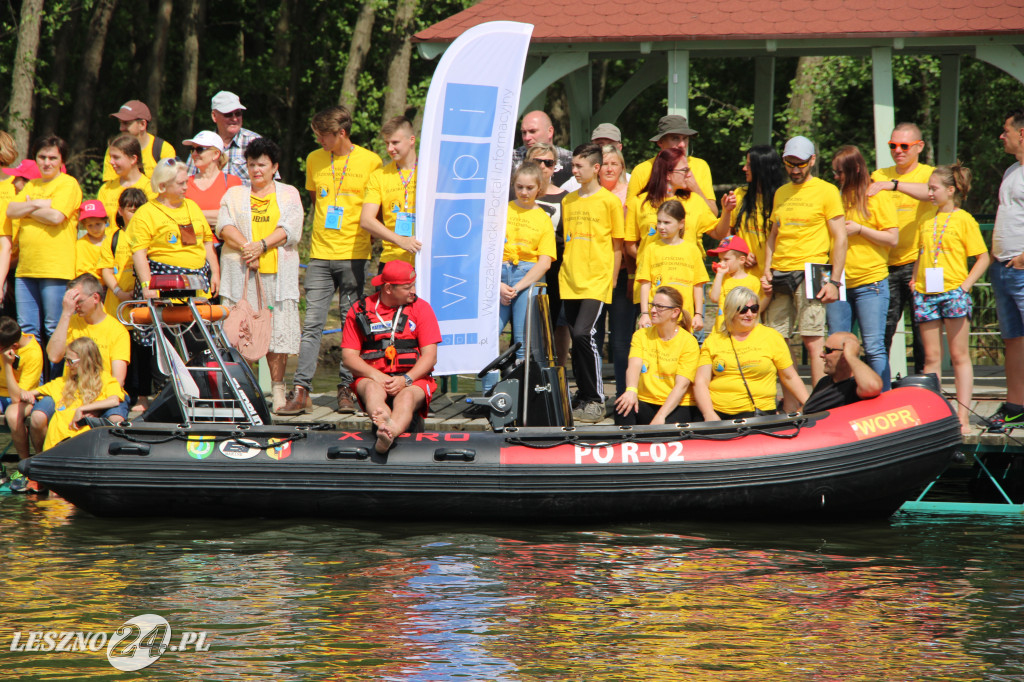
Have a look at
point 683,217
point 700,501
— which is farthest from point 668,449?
point 683,217

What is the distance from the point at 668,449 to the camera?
24.0 feet

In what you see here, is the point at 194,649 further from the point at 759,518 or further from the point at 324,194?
the point at 324,194

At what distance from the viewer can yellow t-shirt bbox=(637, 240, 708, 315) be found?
8219 mm

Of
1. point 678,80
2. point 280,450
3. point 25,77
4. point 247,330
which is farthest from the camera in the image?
point 25,77

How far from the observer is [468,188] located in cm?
866

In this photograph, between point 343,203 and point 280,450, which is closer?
point 280,450

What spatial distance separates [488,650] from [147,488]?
3.16 metres

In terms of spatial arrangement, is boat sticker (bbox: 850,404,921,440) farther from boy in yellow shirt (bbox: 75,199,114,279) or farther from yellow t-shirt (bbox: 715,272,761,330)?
boy in yellow shirt (bbox: 75,199,114,279)

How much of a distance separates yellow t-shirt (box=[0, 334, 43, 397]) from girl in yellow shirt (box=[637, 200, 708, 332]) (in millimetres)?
4225

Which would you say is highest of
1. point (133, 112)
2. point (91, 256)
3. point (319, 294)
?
point (133, 112)

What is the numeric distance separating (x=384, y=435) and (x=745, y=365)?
2299 mm

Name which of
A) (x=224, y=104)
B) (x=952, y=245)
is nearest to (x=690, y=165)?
(x=952, y=245)

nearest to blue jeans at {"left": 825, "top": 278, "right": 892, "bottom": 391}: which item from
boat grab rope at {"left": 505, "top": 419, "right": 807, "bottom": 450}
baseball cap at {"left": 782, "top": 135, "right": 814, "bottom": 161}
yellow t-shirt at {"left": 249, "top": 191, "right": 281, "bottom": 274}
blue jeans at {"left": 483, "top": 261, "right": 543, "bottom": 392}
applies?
baseball cap at {"left": 782, "top": 135, "right": 814, "bottom": 161}

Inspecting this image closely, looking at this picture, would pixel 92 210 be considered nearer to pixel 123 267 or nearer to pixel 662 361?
pixel 123 267
